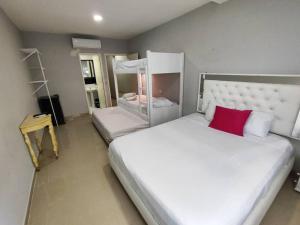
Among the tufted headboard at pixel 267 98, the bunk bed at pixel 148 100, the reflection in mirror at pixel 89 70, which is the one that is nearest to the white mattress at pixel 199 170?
the tufted headboard at pixel 267 98

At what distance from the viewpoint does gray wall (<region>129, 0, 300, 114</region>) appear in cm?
173

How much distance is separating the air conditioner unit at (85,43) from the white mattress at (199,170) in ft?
11.7

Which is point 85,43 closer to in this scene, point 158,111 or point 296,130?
point 158,111

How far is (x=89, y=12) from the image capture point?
8.48ft

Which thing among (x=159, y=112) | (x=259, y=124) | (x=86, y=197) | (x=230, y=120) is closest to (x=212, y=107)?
(x=230, y=120)

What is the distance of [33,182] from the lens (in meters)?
1.98

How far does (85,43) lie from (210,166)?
4.52m

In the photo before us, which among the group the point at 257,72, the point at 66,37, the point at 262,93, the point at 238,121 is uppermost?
the point at 66,37

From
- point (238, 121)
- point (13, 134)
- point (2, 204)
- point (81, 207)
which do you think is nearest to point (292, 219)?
point (238, 121)

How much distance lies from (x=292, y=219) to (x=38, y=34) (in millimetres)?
5851

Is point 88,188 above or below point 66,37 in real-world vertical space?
below

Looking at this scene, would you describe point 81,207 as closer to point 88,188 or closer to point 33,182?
point 88,188

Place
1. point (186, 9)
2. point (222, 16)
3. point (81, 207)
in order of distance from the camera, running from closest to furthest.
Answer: point (81, 207) < point (222, 16) < point (186, 9)

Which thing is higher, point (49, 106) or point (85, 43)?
point (85, 43)
